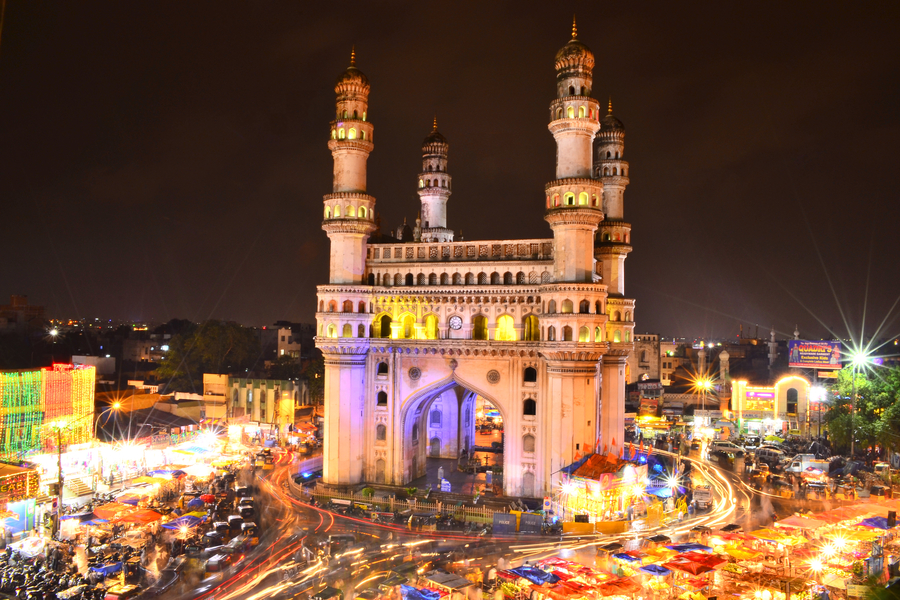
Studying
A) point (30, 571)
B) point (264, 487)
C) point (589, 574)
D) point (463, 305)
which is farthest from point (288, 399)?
point (589, 574)

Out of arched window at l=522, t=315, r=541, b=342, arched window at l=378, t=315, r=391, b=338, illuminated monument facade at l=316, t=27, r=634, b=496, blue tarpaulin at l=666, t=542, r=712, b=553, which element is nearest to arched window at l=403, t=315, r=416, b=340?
illuminated monument facade at l=316, t=27, r=634, b=496

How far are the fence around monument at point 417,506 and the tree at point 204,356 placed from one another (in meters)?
37.5

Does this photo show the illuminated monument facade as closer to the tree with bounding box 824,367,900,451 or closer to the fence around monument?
the fence around monument

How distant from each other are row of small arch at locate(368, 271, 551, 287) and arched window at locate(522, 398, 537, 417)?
646 centimetres

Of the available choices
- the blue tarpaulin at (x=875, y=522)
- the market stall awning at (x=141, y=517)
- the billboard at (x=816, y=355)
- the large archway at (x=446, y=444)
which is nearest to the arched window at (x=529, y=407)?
the large archway at (x=446, y=444)

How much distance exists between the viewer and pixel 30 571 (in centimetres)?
2250

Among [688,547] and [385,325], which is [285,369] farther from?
[688,547]

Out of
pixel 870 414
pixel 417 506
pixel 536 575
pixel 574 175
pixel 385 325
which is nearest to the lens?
pixel 536 575

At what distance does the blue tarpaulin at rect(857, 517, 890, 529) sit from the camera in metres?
27.1

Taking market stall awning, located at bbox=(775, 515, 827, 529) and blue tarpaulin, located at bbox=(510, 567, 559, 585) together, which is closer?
blue tarpaulin, located at bbox=(510, 567, 559, 585)

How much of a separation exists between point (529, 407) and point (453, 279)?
8326 millimetres

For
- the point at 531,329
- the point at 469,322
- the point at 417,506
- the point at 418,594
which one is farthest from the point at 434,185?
the point at 418,594

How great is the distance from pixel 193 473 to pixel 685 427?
41297mm

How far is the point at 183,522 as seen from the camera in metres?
29.3
